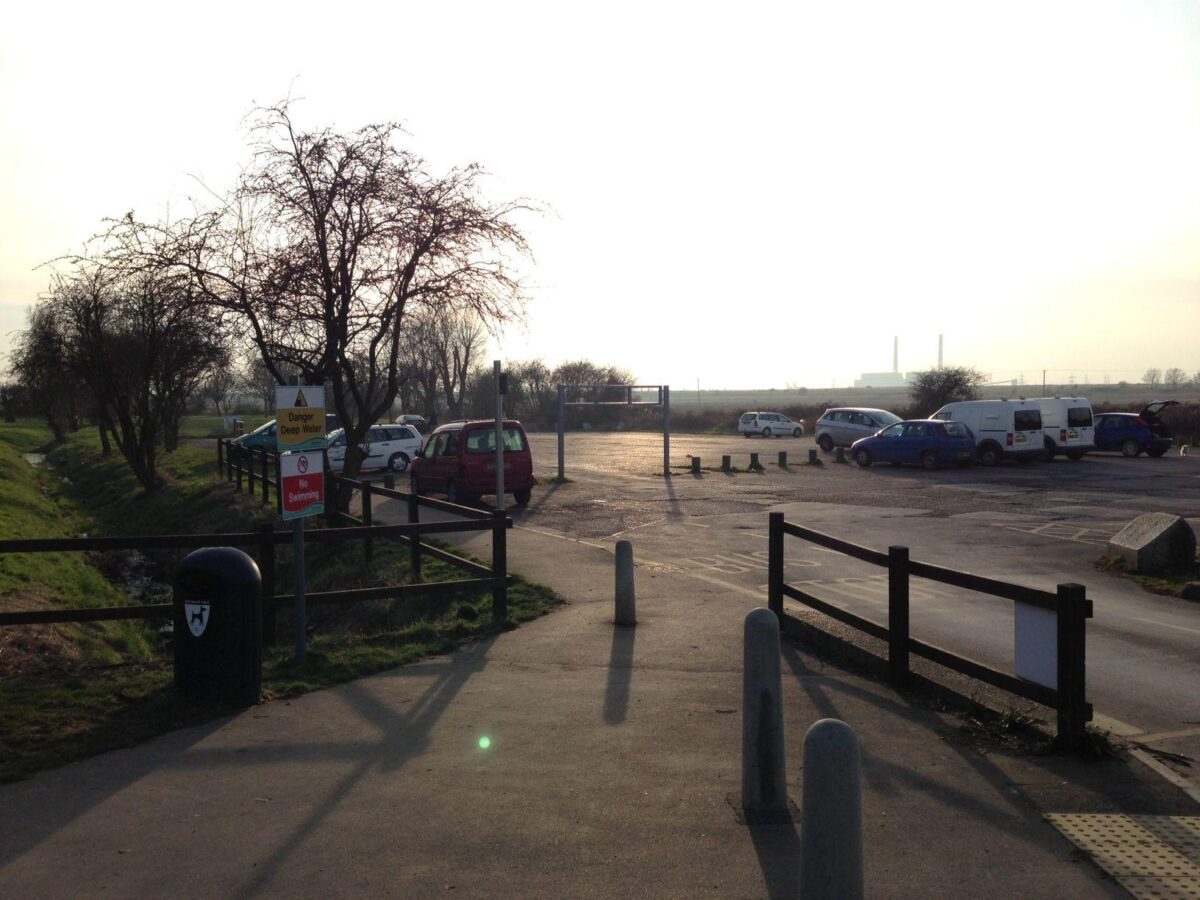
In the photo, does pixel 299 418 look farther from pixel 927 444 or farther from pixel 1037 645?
pixel 927 444

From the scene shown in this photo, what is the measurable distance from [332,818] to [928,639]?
6.18m

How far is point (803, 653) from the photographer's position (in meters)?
8.97

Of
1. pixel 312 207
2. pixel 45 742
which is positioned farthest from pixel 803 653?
pixel 312 207

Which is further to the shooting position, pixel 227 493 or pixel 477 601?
pixel 227 493

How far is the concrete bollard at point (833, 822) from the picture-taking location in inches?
150

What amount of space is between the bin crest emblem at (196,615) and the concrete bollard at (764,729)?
380cm

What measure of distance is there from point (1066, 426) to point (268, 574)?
1241 inches

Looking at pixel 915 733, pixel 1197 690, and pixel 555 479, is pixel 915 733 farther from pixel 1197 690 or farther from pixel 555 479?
pixel 555 479

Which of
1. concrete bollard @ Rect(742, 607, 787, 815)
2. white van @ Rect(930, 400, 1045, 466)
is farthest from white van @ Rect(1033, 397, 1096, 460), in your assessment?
concrete bollard @ Rect(742, 607, 787, 815)

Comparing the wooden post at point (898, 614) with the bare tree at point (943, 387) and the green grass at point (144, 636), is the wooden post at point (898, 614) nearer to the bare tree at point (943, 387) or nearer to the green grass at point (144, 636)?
the green grass at point (144, 636)

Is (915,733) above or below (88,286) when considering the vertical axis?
below

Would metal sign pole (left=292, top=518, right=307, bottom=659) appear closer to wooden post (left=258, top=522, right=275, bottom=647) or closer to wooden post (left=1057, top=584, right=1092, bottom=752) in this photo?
wooden post (left=258, top=522, right=275, bottom=647)

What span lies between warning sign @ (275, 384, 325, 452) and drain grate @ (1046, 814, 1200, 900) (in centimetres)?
593

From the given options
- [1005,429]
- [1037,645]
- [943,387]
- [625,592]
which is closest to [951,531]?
[625,592]
